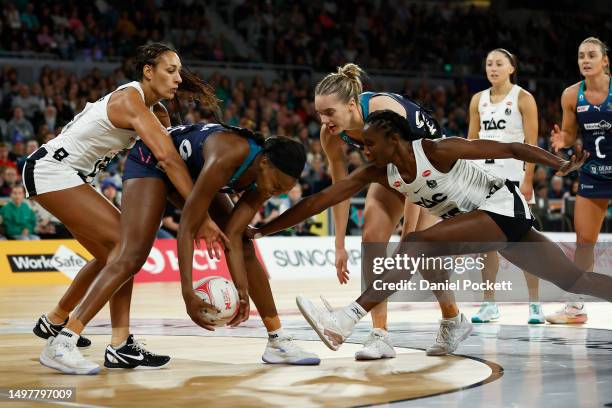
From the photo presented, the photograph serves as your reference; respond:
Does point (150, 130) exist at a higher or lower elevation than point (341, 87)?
lower

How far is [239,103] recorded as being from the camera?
66.3 ft

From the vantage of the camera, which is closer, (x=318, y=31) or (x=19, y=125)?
(x=19, y=125)

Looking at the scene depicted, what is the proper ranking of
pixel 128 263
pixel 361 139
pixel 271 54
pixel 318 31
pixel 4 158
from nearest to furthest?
pixel 128 263 < pixel 361 139 < pixel 4 158 < pixel 271 54 < pixel 318 31

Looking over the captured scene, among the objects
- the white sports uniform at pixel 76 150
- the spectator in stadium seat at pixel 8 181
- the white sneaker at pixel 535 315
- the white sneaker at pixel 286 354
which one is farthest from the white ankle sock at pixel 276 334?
the spectator in stadium seat at pixel 8 181

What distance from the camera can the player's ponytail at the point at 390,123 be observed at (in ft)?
19.6

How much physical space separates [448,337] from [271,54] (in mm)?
18438

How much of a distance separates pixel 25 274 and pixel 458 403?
1022 centimetres

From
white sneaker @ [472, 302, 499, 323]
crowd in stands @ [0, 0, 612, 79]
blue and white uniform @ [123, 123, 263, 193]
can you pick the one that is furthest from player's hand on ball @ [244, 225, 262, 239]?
crowd in stands @ [0, 0, 612, 79]

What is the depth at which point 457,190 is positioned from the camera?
6242 millimetres

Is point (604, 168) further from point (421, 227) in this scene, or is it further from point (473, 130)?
point (421, 227)

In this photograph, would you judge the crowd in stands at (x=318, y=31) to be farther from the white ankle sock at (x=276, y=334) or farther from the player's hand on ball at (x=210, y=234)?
the player's hand on ball at (x=210, y=234)

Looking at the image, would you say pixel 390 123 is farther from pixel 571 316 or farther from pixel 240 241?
pixel 571 316

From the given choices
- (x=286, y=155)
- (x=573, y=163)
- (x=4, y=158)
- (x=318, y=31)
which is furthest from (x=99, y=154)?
(x=318, y=31)

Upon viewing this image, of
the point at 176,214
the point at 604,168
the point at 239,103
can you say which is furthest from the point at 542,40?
the point at 604,168
